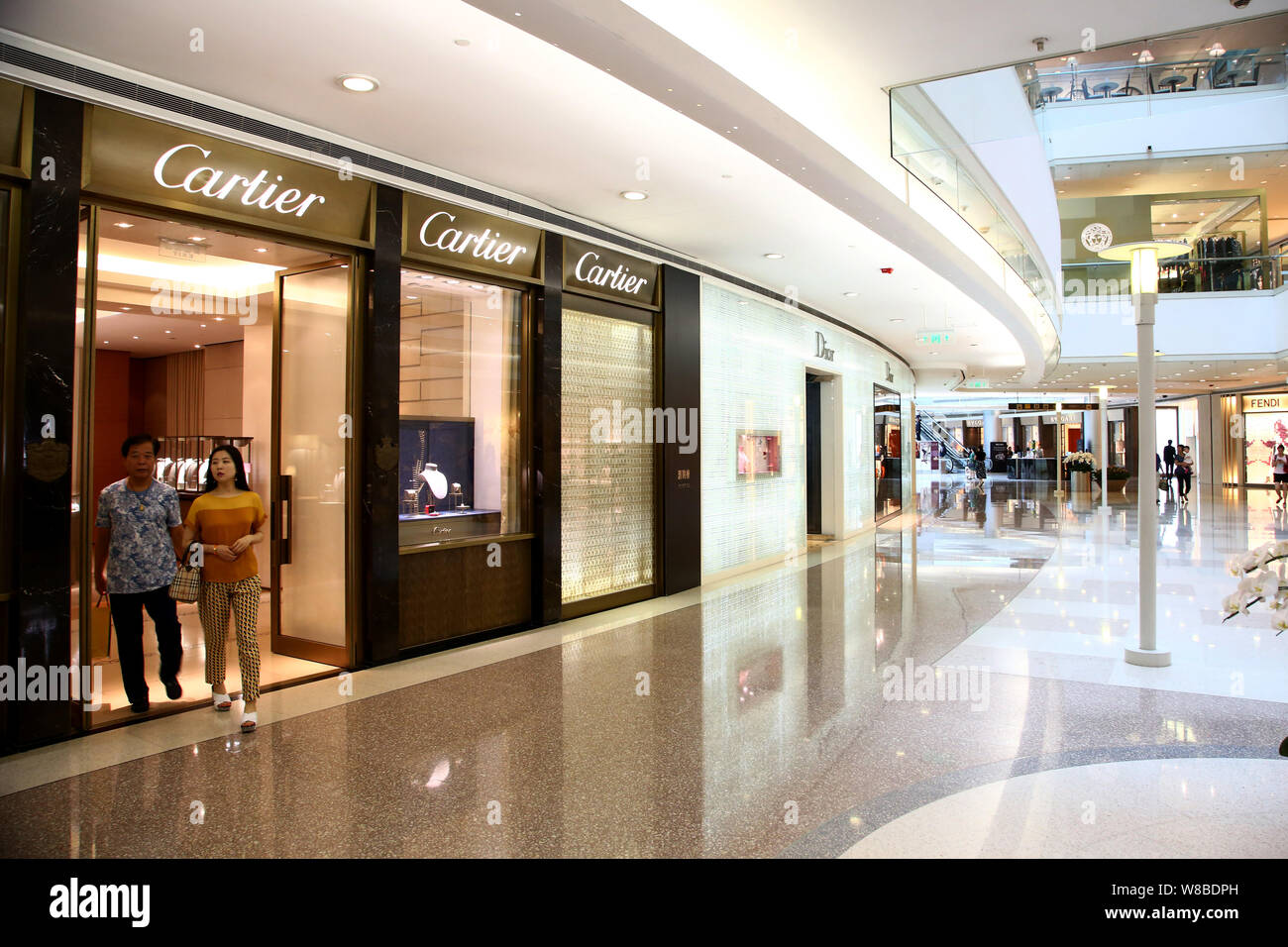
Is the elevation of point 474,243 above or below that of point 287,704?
above

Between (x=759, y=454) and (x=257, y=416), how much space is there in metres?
6.01

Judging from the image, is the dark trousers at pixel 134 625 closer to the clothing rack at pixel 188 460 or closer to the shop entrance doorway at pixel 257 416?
the shop entrance doorway at pixel 257 416

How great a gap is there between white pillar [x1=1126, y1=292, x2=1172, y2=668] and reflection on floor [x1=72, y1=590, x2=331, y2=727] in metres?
5.64

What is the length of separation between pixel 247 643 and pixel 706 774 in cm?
277

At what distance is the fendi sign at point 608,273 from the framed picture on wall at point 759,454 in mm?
2609

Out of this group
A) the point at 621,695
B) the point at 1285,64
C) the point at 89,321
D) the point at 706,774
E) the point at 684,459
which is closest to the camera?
the point at 706,774

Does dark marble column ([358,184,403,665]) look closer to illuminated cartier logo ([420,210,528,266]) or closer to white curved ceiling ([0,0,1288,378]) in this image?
illuminated cartier logo ([420,210,528,266])

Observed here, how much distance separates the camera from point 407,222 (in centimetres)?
607

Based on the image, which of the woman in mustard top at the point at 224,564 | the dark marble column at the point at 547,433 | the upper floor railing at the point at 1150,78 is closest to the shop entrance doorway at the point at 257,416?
the woman in mustard top at the point at 224,564

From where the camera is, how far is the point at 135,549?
4.86 metres

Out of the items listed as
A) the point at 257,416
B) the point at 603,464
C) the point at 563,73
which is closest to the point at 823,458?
the point at 603,464

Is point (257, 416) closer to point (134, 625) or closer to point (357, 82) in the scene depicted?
point (134, 625)

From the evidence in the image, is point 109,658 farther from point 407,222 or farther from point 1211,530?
point 1211,530
